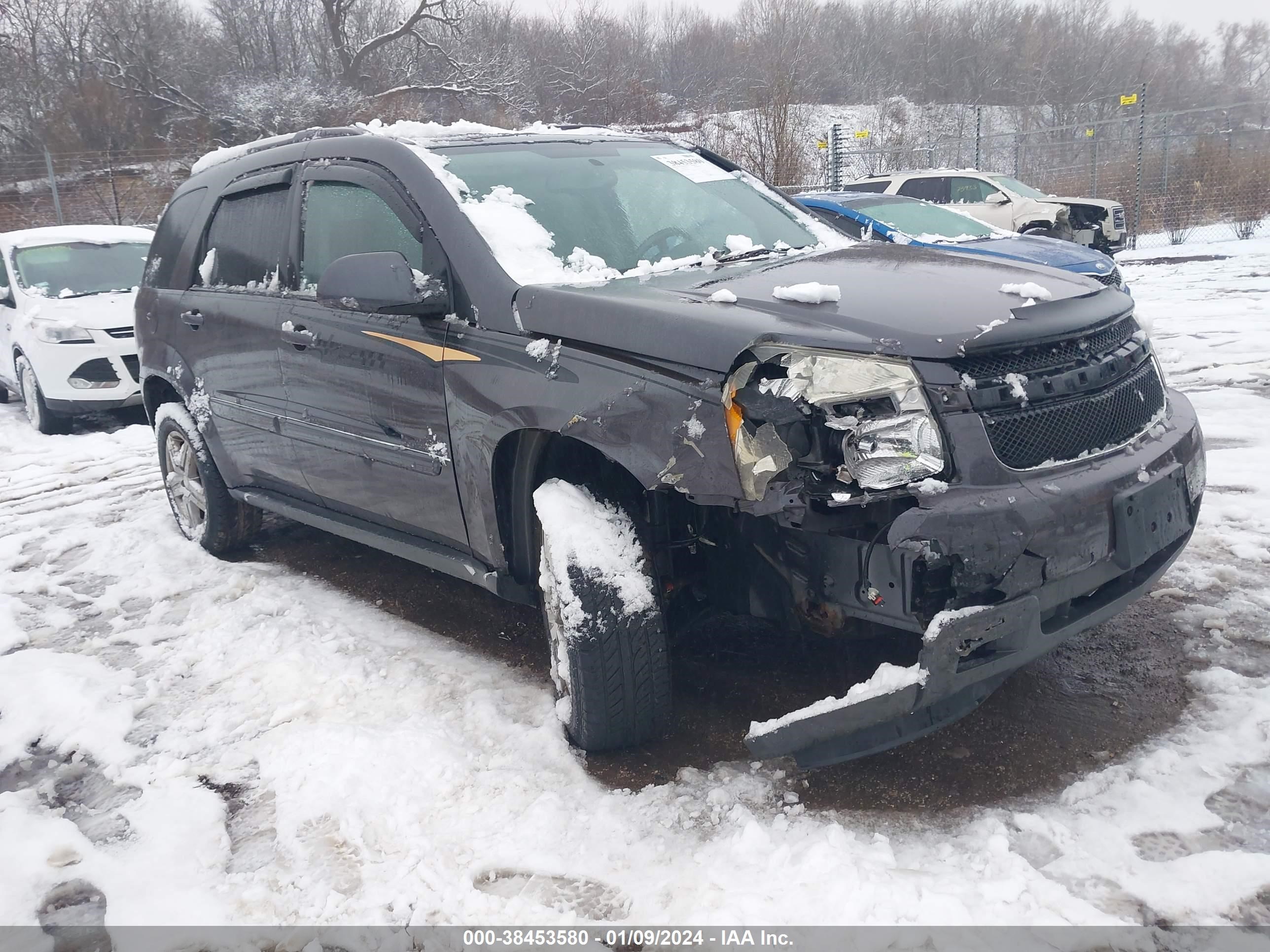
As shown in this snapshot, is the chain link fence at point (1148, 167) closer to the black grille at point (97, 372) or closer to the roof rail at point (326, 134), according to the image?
the black grille at point (97, 372)

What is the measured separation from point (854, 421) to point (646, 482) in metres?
0.58

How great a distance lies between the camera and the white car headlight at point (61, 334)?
852cm

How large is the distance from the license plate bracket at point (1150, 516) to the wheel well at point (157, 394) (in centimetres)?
460

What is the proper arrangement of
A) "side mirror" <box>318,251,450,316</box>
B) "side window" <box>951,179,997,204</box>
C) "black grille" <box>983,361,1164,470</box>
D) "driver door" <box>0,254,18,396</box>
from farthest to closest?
"side window" <box>951,179,997,204</box> → "driver door" <box>0,254,18,396</box> → "side mirror" <box>318,251,450,316</box> → "black grille" <box>983,361,1164,470</box>

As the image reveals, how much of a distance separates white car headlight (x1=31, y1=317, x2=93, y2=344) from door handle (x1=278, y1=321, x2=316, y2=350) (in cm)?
560

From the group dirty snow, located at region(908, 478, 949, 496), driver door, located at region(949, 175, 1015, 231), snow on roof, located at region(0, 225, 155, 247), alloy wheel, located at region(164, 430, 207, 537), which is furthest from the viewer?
driver door, located at region(949, 175, 1015, 231)

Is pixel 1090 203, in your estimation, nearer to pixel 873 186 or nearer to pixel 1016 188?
pixel 1016 188

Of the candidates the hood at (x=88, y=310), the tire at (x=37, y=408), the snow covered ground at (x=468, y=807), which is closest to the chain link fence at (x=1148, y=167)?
the hood at (x=88, y=310)

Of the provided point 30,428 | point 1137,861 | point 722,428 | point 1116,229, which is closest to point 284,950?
point 722,428

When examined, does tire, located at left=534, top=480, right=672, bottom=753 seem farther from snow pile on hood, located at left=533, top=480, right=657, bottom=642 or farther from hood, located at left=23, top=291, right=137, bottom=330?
hood, located at left=23, top=291, right=137, bottom=330

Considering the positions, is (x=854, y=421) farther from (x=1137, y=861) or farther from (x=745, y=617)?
(x=745, y=617)

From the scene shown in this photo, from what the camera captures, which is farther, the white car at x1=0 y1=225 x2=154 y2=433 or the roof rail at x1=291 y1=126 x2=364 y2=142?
the white car at x1=0 y1=225 x2=154 y2=433

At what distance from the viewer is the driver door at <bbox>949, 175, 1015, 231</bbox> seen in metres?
15.2

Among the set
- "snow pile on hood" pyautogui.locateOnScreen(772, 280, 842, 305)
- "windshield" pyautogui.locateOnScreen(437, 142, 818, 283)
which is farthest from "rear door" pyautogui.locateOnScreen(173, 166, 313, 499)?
"snow pile on hood" pyautogui.locateOnScreen(772, 280, 842, 305)
